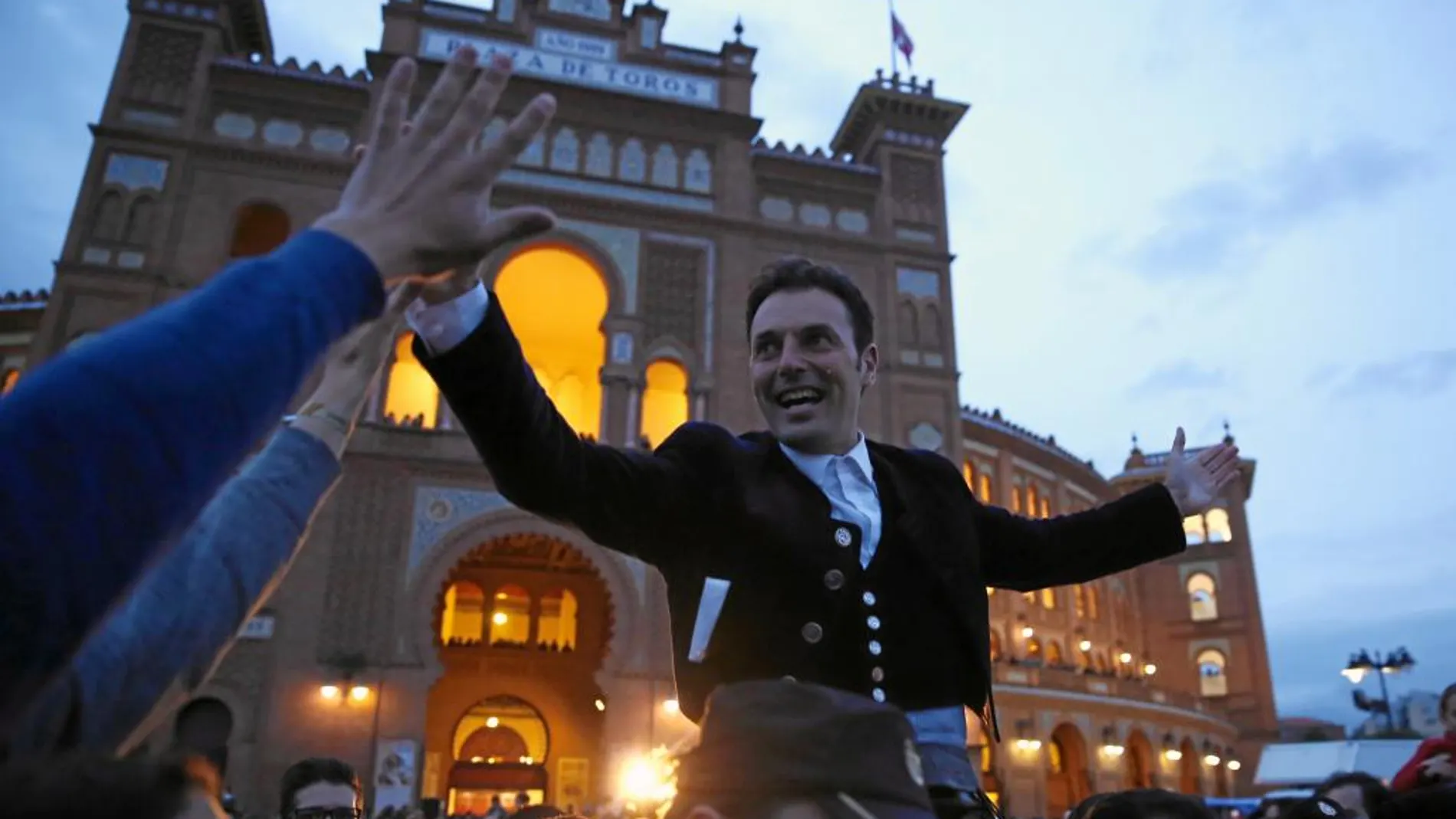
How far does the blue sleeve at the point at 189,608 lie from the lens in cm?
116

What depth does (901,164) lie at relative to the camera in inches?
881

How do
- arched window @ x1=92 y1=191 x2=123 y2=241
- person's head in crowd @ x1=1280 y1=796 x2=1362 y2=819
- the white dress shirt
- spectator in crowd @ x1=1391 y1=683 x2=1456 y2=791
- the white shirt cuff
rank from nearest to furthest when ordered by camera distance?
the white shirt cuff → the white dress shirt → person's head in crowd @ x1=1280 y1=796 x2=1362 y2=819 → spectator in crowd @ x1=1391 y1=683 x2=1456 y2=791 → arched window @ x1=92 y1=191 x2=123 y2=241

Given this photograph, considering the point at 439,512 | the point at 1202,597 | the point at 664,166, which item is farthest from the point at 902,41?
the point at 1202,597

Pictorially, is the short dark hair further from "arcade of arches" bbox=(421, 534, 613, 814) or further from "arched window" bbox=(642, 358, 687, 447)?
"arched window" bbox=(642, 358, 687, 447)

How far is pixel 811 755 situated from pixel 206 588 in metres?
0.81

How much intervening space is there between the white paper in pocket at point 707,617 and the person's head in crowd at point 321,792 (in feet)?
6.79

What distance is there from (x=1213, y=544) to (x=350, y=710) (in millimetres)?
30371

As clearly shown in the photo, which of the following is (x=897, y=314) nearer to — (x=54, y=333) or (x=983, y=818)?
(x=54, y=333)

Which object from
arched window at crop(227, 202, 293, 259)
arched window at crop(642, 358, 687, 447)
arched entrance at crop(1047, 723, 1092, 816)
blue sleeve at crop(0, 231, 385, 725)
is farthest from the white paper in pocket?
arched entrance at crop(1047, 723, 1092, 816)

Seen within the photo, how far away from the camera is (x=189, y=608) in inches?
52.0

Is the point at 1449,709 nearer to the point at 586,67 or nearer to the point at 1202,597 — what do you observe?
the point at 586,67

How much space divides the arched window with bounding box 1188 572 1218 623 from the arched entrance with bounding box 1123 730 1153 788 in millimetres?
9456

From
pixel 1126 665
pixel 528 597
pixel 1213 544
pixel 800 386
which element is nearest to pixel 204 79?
pixel 528 597

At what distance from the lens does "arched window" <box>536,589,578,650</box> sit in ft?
69.4
